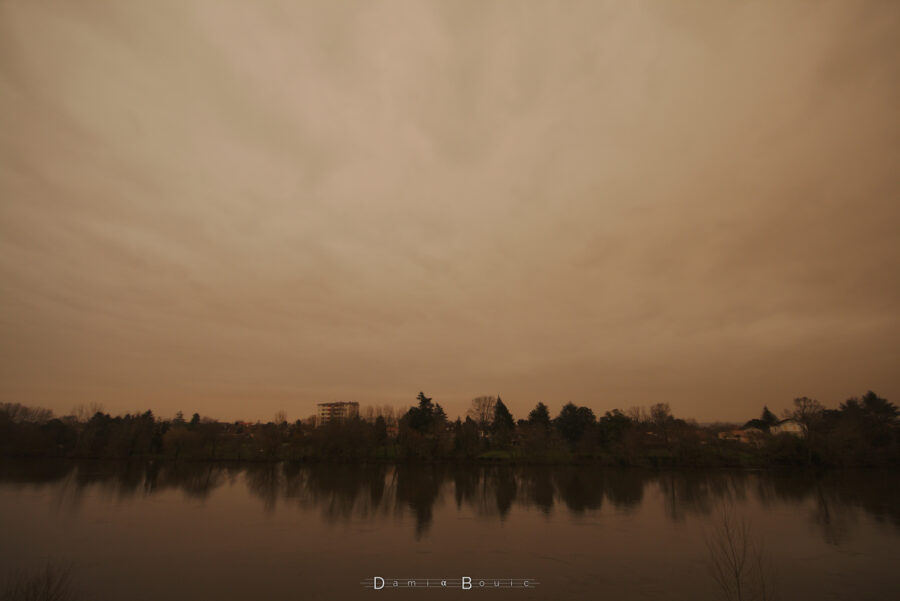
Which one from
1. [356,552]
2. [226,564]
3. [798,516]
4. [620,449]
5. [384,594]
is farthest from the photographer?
[620,449]

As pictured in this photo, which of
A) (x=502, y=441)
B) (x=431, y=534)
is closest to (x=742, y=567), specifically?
→ (x=431, y=534)

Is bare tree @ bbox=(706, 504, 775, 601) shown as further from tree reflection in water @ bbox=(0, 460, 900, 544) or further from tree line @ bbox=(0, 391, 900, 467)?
tree line @ bbox=(0, 391, 900, 467)

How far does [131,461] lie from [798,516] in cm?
6646

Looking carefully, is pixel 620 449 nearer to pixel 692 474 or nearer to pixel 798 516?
pixel 692 474

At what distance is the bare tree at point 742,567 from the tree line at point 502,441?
107 ft

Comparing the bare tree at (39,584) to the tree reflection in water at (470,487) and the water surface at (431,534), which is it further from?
the tree reflection in water at (470,487)

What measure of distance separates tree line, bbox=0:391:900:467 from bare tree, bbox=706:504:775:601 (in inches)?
1289

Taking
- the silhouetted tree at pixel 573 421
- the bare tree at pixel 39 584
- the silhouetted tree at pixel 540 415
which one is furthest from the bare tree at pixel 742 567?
the silhouetted tree at pixel 540 415

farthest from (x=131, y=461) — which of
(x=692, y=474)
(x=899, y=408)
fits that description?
(x=899, y=408)

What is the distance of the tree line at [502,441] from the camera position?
150 ft

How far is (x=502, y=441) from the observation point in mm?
56531

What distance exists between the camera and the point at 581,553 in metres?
16.7

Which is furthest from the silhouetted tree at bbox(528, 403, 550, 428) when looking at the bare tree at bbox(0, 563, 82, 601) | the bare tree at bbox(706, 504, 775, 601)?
the bare tree at bbox(0, 563, 82, 601)

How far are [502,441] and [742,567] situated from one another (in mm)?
47571
